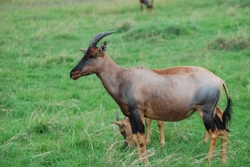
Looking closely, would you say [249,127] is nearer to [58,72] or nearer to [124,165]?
[124,165]

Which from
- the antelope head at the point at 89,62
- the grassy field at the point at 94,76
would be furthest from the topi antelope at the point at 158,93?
the grassy field at the point at 94,76

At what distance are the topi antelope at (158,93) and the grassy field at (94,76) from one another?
0.34 metres

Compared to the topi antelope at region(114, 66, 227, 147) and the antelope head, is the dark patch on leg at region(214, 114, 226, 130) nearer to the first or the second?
the topi antelope at region(114, 66, 227, 147)

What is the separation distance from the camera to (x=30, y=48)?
45.7ft

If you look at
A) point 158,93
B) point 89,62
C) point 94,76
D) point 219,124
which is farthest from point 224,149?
point 94,76

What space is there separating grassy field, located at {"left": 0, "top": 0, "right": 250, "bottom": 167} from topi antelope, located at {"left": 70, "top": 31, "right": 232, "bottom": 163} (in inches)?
13.3

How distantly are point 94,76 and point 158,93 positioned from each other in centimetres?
507

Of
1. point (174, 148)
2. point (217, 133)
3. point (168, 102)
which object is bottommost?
point (174, 148)

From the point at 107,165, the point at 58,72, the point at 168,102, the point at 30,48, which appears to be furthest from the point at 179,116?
the point at 30,48

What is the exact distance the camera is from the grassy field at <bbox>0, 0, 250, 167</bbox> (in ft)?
21.5

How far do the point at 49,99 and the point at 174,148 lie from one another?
10.4 feet

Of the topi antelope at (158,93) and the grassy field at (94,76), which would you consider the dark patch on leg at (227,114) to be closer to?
the topi antelope at (158,93)

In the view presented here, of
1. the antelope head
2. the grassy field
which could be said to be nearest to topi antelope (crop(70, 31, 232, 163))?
the antelope head

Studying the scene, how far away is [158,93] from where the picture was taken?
20.1 ft
